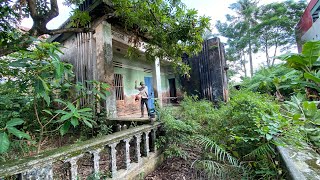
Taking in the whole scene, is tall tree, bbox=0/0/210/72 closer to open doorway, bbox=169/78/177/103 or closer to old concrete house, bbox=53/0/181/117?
old concrete house, bbox=53/0/181/117

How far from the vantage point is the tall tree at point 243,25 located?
2140 centimetres

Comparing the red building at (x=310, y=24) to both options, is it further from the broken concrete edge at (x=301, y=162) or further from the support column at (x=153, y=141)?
the support column at (x=153, y=141)

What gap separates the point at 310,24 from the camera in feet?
44.8

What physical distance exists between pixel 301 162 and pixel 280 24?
20.1 meters

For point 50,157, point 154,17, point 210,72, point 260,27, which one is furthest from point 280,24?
point 50,157

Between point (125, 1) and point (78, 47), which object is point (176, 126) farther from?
point (78, 47)

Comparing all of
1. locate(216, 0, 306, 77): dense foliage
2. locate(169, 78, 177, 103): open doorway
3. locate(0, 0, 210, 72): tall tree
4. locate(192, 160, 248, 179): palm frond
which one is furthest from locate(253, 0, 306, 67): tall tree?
locate(192, 160, 248, 179): palm frond

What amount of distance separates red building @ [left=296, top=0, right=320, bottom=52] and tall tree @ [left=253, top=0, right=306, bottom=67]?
3.16 feet

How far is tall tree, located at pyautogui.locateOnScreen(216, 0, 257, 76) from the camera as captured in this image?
21.4m

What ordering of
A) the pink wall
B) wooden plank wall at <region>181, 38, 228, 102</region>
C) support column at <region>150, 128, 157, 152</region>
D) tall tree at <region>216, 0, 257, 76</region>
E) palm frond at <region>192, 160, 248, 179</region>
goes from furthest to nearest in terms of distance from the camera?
tall tree at <region>216, 0, 257, 76</region>
the pink wall
wooden plank wall at <region>181, 38, 228, 102</region>
support column at <region>150, 128, 157, 152</region>
palm frond at <region>192, 160, 248, 179</region>

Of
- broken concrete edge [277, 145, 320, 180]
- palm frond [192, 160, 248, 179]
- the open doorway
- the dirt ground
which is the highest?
the open doorway

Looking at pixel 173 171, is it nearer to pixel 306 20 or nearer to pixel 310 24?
pixel 310 24

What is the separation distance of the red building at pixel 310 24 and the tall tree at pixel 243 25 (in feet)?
15.9

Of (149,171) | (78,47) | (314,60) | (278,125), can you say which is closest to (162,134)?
(149,171)
